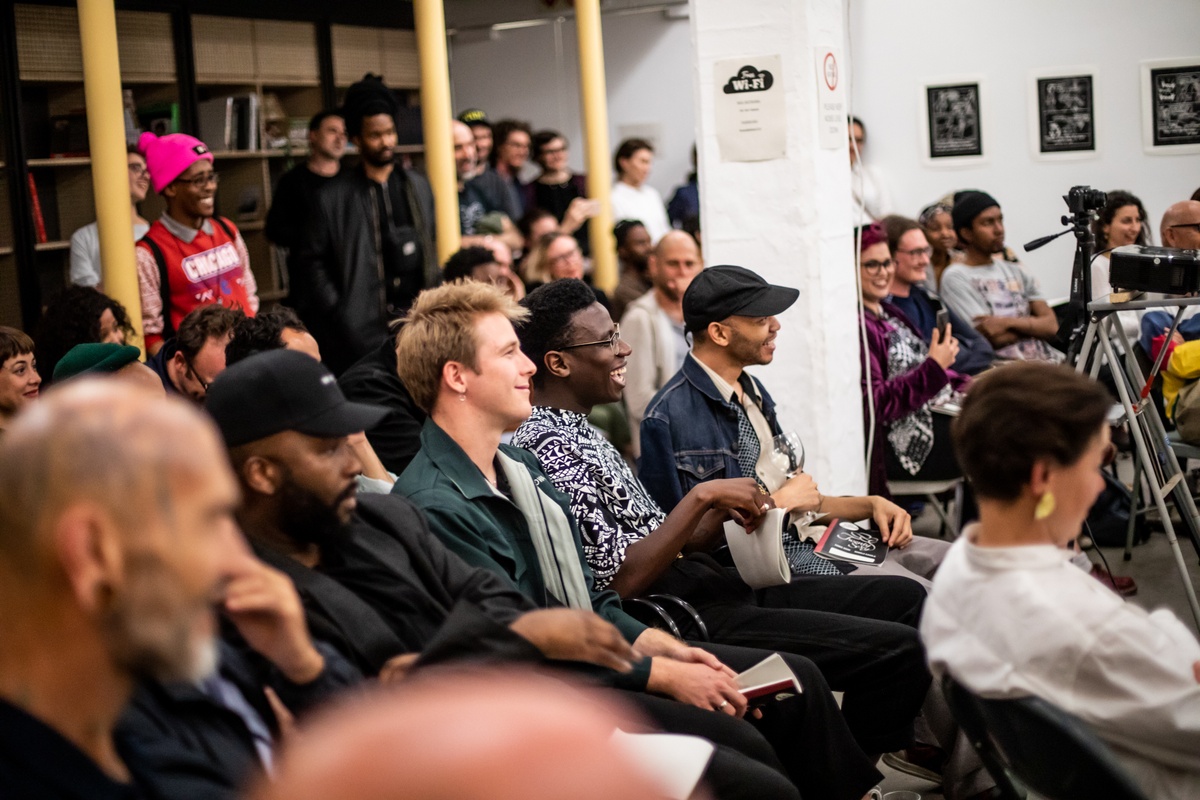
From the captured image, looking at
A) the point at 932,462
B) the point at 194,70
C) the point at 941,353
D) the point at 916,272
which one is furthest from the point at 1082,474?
the point at 194,70

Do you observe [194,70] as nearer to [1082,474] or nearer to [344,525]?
[344,525]

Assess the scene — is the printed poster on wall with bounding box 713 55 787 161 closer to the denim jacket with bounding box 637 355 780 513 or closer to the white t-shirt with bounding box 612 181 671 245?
the denim jacket with bounding box 637 355 780 513

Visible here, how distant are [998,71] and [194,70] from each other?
5.27 m

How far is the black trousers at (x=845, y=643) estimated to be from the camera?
2902mm

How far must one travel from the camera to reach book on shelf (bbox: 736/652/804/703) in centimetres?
248

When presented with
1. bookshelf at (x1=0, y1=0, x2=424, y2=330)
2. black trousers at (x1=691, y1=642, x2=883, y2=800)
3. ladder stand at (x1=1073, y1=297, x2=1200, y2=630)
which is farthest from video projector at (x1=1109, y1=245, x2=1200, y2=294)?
bookshelf at (x1=0, y1=0, x2=424, y2=330)

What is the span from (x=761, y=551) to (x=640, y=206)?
5.54m

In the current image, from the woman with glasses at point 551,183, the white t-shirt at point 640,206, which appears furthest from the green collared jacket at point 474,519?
the white t-shirt at point 640,206

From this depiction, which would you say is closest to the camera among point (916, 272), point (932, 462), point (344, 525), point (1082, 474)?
point (1082, 474)

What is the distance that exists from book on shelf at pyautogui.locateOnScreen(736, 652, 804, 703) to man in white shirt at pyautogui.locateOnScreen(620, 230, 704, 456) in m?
2.87

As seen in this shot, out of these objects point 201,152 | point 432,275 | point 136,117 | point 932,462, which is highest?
point 136,117

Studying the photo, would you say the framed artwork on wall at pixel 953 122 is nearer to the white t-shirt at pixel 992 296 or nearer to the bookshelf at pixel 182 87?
the white t-shirt at pixel 992 296

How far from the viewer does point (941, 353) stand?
430cm

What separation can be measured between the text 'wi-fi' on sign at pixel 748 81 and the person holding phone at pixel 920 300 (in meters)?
1.31
